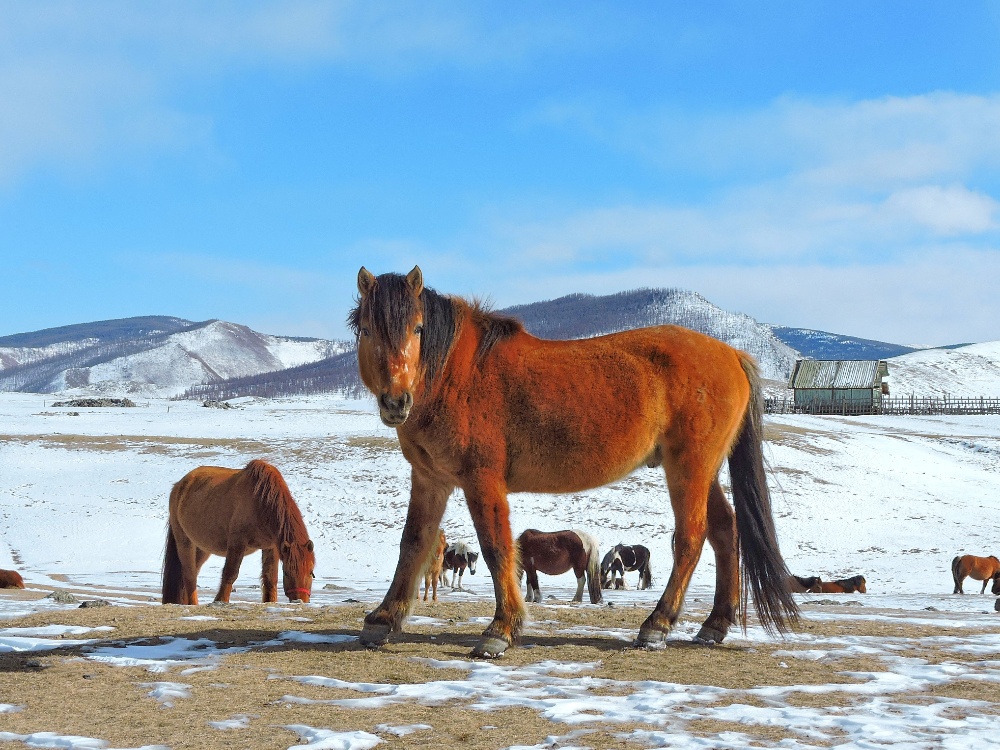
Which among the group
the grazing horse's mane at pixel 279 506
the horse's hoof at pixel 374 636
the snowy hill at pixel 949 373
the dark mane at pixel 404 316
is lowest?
the horse's hoof at pixel 374 636

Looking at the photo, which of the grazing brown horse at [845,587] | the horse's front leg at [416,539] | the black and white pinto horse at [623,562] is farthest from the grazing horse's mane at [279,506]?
the grazing brown horse at [845,587]

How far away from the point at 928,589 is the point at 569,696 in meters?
21.0

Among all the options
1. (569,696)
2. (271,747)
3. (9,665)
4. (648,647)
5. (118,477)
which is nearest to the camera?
(271,747)

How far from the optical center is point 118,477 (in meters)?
36.2

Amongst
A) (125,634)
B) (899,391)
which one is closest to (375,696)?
(125,634)

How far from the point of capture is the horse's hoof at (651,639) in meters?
6.39

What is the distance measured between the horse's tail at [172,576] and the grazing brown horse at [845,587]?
48.6 ft

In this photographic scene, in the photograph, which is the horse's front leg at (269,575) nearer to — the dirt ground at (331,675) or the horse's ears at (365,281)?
the dirt ground at (331,675)

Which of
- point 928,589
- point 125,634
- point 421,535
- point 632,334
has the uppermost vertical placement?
point 632,334

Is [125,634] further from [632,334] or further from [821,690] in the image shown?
[821,690]

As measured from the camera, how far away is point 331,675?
17.5 feet

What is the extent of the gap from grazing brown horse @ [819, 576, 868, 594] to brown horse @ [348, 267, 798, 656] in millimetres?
14498

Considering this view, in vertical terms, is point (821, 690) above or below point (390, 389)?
below

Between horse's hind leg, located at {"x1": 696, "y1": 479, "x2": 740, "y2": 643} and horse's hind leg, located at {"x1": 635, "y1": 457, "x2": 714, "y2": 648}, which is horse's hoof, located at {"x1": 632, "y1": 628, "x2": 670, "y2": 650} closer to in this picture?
horse's hind leg, located at {"x1": 635, "y1": 457, "x2": 714, "y2": 648}
